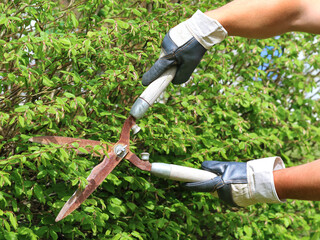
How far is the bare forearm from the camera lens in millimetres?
2421

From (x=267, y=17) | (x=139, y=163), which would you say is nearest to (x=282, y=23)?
(x=267, y=17)

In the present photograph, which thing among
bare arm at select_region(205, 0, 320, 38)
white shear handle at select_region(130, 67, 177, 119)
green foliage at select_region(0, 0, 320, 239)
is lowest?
green foliage at select_region(0, 0, 320, 239)

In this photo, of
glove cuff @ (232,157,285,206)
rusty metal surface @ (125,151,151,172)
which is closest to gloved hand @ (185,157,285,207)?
glove cuff @ (232,157,285,206)

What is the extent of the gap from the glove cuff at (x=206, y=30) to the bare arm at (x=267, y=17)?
4cm

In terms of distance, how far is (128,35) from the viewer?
370 cm

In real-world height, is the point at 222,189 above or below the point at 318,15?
below

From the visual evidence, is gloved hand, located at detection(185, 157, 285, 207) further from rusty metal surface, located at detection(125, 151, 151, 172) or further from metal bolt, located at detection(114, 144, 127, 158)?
metal bolt, located at detection(114, 144, 127, 158)

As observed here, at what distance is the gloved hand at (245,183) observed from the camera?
2.59 metres

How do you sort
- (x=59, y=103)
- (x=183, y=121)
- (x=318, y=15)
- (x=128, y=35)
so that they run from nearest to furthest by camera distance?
(x=318, y=15)
(x=59, y=103)
(x=128, y=35)
(x=183, y=121)

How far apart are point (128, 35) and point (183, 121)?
0.79m

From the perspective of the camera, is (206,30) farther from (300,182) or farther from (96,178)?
(96,178)

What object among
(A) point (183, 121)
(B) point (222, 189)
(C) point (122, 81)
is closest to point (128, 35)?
(C) point (122, 81)

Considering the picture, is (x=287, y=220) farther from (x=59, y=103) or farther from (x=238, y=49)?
(x=59, y=103)

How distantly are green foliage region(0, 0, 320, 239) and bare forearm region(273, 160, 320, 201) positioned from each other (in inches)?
30.9
